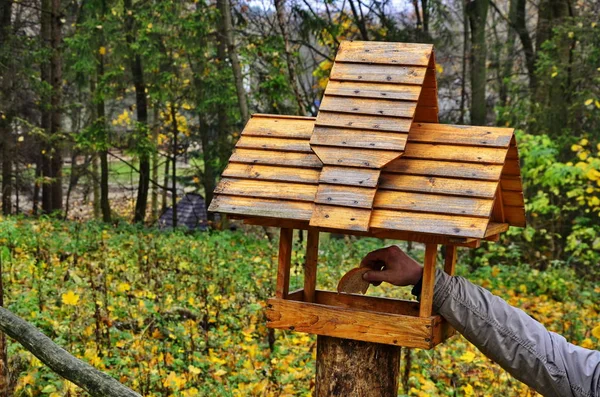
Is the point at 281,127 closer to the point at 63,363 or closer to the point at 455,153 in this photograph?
the point at 455,153

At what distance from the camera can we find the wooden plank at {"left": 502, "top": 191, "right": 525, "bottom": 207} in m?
3.02

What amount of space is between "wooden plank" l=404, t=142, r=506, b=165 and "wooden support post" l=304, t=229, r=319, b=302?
0.60 m

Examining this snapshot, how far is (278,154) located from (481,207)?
84cm

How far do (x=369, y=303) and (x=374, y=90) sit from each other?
0.94m

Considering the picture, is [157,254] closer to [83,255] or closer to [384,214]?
[83,255]

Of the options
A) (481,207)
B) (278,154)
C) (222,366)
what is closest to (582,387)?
(481,207)

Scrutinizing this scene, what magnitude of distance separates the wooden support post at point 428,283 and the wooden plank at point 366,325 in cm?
4

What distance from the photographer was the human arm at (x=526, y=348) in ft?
7.88

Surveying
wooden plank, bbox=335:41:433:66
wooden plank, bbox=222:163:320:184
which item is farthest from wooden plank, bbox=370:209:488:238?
wooden plank, bbox=335:41:433:66

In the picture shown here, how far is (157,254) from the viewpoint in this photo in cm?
921

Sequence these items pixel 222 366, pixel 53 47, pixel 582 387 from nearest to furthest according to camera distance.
→ pixel 582 387 < pixel 222 366 < pixel 53 47

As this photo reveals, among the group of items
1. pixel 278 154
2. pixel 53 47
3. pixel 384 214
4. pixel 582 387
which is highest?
pixel 53 47

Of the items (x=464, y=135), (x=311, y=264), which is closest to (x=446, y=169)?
(x=464, y=135)

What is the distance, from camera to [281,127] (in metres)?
2.95
